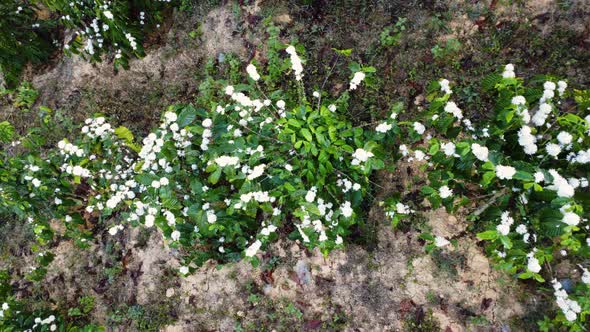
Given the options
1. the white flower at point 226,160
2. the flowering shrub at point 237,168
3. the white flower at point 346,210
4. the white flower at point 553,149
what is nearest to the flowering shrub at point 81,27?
the flowering shrub at point 237,168

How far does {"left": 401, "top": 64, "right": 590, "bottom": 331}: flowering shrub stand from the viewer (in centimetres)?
206

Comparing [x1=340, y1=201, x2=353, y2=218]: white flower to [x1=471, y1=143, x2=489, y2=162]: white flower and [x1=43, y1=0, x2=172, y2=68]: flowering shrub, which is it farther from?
[x1=43, y1=0, x2=172, y2=68]: flowering shrub

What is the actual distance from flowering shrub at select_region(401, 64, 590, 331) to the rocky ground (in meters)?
0.77

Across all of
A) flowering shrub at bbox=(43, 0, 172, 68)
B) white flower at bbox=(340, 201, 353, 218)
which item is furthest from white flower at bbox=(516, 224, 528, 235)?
flowering shrub at bbox=(43, 0, 172, 68)

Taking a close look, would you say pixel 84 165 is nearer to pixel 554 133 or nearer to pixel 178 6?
pixel 178 6

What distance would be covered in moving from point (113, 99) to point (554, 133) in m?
4.71

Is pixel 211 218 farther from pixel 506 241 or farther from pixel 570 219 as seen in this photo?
pixel 570 219

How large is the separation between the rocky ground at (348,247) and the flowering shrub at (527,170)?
772 millimetres

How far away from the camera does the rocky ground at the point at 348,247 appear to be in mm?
3248

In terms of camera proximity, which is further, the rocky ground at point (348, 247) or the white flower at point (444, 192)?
the rocky ground at point (348, 247)

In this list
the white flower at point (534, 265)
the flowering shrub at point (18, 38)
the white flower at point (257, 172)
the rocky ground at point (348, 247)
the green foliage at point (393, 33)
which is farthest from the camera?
the flowering shrub at point (18, 38)

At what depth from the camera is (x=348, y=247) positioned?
3.54m

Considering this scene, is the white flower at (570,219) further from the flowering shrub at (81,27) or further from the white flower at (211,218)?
the flowering shrub at (81,27)

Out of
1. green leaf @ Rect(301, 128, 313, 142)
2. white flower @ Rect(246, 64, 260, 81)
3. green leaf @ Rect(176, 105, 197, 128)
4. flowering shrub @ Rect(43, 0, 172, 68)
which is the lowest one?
green leaf @ Rect(301, 128, 313, 142)
